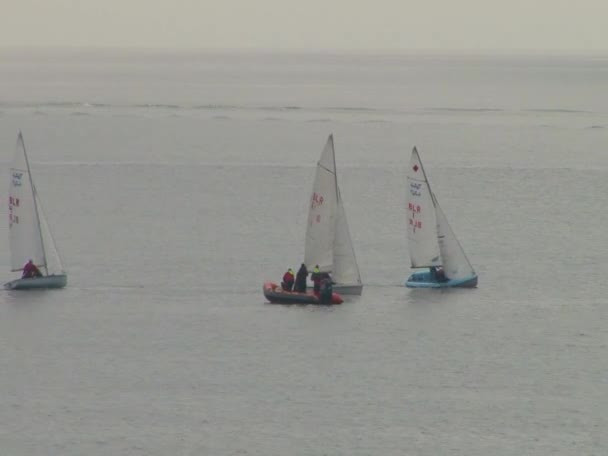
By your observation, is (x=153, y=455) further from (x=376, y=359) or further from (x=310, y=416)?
(x=376, y=359)

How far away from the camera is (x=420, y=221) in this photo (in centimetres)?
8700

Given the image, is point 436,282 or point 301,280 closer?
point 301,280

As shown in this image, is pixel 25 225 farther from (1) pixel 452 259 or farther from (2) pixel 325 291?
(1) pixel 452 259

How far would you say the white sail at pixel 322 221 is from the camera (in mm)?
81250

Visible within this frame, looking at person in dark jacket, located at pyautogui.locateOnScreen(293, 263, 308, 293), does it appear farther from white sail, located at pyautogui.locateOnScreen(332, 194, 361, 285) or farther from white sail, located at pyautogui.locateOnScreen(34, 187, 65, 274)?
white sail, located at pyautogui.locateOnScreen(34, 187, 65, 274)

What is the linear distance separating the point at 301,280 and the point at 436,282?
10.4 meters

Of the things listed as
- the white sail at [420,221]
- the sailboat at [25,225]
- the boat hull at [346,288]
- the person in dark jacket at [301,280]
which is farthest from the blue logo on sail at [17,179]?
the white sail at [420,221]

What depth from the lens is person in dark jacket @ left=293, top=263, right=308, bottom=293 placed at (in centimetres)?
7800

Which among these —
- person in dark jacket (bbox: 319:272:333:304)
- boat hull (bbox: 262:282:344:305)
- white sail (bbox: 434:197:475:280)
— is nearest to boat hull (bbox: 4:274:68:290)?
boat hull (bbox: 262:282:344:305)

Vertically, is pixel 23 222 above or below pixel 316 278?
above

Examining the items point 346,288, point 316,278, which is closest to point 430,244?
point 346,288

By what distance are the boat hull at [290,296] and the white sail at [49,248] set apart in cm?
1329

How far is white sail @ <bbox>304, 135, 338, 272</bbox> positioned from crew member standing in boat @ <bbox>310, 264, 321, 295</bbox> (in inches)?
14.4

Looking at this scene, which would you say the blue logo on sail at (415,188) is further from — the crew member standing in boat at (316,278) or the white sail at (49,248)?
the white sail at (49,248)
